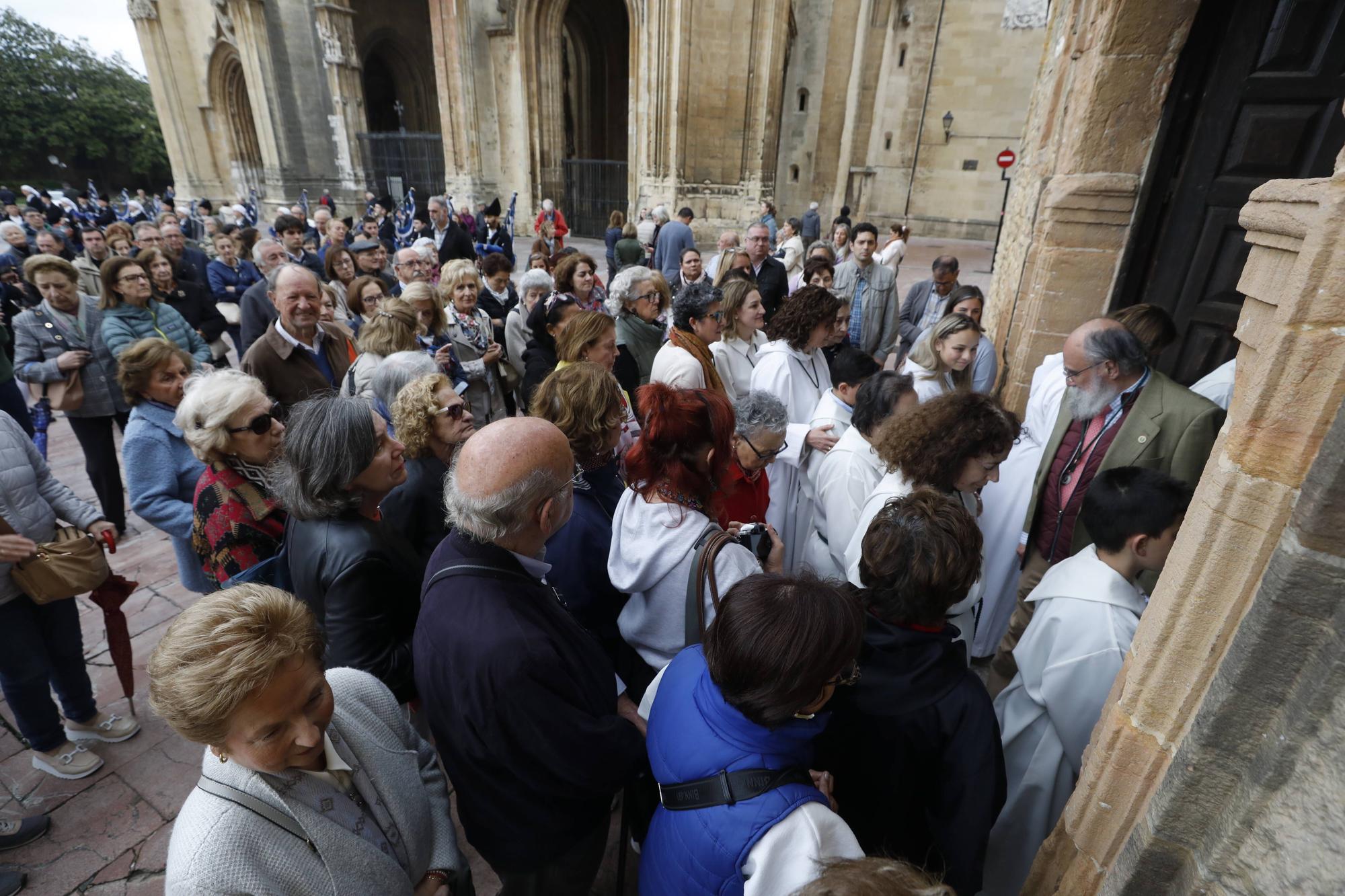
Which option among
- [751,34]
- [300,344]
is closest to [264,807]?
[300,344]

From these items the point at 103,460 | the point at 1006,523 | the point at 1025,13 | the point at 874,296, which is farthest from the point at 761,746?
the point at 1025,13

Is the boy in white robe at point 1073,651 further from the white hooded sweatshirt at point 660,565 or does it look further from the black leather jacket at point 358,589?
the black leather jacket at point 358,589

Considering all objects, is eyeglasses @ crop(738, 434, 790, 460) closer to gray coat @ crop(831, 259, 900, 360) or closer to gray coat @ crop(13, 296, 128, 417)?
gray coat @ crop(831, 259, 900, 360)

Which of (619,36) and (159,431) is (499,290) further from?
(619,36)

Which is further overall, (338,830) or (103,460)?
(103,460)

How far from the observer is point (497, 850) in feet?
5.43

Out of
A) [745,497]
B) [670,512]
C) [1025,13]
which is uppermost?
[1025,13]

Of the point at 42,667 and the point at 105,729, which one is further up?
the point at 42,667

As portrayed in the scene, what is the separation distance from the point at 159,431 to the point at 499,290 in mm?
3300

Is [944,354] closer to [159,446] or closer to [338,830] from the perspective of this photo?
[338,830]

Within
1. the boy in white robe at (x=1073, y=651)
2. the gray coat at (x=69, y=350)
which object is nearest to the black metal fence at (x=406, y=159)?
the gray coat at (x=69, y=350)

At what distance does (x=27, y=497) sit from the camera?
234 centimetres

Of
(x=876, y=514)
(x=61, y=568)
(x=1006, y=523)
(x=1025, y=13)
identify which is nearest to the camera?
(x=876, y=514)

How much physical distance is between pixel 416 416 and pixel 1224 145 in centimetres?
449
